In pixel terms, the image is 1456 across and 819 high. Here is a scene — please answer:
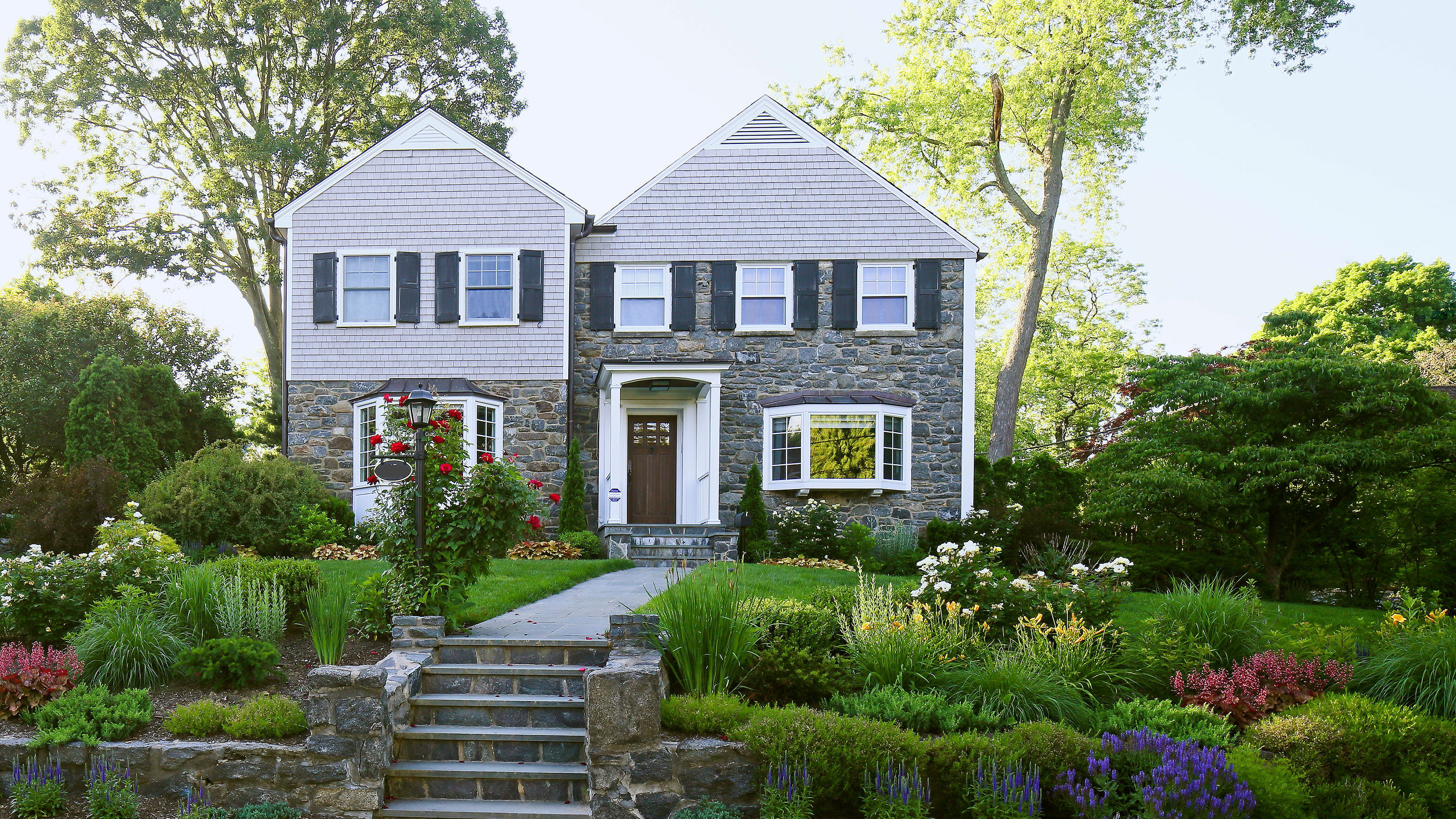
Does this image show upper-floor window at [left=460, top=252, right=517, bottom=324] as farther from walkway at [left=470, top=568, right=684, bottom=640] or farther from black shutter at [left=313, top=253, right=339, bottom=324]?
walkway at [left=470, top=568, right=684, bottom=640]

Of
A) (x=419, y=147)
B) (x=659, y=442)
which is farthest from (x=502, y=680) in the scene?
(x=419, y=147)

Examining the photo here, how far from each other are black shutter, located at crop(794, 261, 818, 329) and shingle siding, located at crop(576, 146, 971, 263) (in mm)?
277

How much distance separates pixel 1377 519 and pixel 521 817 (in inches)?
462

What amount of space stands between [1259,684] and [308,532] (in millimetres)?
11664

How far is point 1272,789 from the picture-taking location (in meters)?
5.03

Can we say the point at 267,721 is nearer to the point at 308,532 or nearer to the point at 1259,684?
the point at 1259,684

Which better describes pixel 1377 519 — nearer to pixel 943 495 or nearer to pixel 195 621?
pixel 943 495

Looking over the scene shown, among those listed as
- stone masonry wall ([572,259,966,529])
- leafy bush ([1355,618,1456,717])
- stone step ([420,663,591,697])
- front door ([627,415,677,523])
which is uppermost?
stone masonry wall ([572,259,966,529])

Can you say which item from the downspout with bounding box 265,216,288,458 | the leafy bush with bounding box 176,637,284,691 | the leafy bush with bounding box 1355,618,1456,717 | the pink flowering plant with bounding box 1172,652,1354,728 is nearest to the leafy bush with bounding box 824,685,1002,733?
the pink flowering plant with bounding box 1172,652,1354,728

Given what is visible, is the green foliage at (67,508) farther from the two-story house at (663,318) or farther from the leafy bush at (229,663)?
the leafy bush at (229,663)

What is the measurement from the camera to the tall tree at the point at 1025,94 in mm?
18859

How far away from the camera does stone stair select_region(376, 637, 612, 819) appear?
19.1ft

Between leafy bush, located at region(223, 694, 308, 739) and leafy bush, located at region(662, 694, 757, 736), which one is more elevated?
leafy bush, located at region(662, 694, 757, 736)

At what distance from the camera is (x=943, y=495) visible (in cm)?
1600
